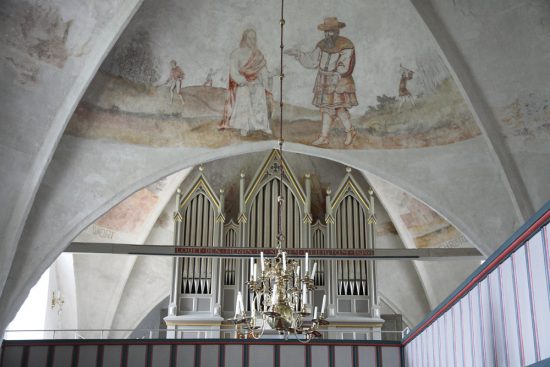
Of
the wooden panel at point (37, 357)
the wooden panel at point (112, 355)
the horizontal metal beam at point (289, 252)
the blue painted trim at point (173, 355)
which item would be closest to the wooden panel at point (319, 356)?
the horizontal metal beam at point (289, 252)

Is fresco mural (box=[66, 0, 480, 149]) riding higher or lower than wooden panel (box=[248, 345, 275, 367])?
higher

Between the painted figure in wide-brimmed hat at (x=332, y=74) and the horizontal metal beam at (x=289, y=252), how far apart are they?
9.80 feet

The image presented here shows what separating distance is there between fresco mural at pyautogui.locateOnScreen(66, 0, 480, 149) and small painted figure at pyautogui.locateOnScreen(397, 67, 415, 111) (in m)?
0.02

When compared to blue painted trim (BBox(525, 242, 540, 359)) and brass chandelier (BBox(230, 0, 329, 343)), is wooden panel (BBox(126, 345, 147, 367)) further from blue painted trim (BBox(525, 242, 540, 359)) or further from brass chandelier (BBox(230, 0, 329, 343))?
blue painted trim (BBox(525, 242, 540, 359))

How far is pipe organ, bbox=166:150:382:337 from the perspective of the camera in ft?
63.5

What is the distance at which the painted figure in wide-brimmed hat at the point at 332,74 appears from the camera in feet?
53.0

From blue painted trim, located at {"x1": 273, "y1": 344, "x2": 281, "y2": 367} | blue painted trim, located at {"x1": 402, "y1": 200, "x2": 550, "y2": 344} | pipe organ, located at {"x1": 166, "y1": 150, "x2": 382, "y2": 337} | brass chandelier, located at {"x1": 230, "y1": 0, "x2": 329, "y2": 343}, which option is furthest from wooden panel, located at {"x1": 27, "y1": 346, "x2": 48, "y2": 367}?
blue painted trim, located at {"x1": 402, "y1": 200, "x2": 550, "y2": 344}

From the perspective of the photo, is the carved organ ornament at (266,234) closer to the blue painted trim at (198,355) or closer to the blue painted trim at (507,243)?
the blue painted trim at (198,355)

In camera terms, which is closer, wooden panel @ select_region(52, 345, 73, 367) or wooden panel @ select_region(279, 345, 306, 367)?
wooden panel @ select_region(52, 345, 73, 367)

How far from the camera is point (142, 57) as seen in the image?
16.0m

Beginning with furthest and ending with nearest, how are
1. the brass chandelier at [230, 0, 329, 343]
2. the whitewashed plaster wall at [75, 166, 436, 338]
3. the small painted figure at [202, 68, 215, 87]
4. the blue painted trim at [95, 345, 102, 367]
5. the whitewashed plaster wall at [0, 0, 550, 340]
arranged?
the whitewashed plaster wall at [75, 166, 436, 338]
the small painted figure at [202, 68, 215, 87]
the blue painted trim at [95, 345, 102, 367]
the whitewashed plaster wall at [0, 0, 550, 340]
the brass chandelier at [230, 0, 329, 343]

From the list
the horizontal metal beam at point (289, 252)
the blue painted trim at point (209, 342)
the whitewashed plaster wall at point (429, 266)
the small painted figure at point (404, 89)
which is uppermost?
the small painted figure at point (404, 89)

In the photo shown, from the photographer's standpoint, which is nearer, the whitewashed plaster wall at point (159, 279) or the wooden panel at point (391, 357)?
the wooden panel at point (391, 357)

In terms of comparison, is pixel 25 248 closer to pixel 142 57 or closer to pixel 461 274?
pixel 142 57
